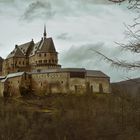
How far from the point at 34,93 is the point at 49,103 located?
7.55 feet

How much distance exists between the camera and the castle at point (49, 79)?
63.2 meters

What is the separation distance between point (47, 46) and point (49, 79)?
407 inches

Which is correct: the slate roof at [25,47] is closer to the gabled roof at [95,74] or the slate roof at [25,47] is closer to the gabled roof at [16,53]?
the gabled roof at [16,53]

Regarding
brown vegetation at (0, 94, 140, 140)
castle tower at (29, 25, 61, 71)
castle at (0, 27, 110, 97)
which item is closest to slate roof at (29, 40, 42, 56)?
castle tower at (29, 25, 61, 71)

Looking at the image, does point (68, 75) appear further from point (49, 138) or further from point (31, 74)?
point (49, 138)

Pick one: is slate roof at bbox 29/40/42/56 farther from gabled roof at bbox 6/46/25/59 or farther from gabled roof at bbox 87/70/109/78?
gabled roof at bbox 87/70/109/78

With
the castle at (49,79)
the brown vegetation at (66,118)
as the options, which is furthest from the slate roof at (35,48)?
the brown vegetation at (66,118)

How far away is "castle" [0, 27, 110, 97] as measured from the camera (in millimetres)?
63250

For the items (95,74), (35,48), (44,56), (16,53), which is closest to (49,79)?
(95,74)

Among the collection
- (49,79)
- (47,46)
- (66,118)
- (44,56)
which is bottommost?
(66,118)

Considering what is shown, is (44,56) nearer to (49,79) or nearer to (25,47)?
A: (25,47)

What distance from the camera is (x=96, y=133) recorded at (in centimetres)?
4831

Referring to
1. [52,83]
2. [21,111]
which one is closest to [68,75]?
[52,83]

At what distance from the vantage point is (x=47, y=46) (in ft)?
241
